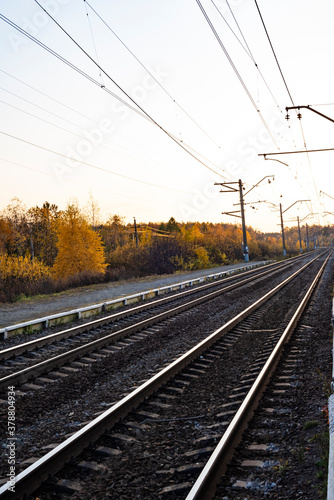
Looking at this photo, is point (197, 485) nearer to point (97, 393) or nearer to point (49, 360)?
point (97, 393)

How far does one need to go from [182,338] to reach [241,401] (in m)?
4.82

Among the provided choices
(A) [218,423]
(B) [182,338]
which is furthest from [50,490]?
(B) [182,338]

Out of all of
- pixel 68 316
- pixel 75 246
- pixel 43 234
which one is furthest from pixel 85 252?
pixel 68 316

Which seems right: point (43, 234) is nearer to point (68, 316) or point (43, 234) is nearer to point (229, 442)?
point (68, 316)

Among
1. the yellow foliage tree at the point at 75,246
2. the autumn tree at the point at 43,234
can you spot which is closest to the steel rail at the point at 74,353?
the yellow foliage tree at the point at 75,246

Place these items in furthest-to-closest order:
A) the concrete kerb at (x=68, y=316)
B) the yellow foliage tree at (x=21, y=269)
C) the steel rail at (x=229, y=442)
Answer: the yellow foliage tree at (x=21, y=269) < the concrete kerb at (x=68, y=316) < the steel rail at (x=229, y=442)

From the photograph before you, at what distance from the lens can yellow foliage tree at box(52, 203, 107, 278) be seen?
45.7m

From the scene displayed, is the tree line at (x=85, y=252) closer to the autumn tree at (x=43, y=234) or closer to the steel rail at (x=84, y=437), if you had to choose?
the autumn tree at (x=43, y=234)

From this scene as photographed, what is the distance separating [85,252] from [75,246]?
4.54 feet

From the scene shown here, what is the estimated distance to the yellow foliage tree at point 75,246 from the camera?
150 ft

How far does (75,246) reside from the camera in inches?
1829

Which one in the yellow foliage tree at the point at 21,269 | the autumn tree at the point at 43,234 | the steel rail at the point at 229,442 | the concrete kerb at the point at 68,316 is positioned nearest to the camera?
the steel rail at the point at 229,442

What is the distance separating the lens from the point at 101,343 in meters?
10.2

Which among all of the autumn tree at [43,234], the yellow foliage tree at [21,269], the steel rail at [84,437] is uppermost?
the autumn tree at [43,234]
